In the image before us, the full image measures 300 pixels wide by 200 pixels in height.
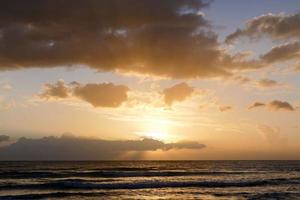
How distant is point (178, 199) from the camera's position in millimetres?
36781

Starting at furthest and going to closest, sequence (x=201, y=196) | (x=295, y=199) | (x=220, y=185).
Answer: (x=220, y=185)
(x=201, y=196)
(x=295, y=199)

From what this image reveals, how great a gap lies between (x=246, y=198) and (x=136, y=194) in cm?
1052

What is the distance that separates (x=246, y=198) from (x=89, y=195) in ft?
46.5

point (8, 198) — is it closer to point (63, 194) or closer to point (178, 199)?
point (63, 194)

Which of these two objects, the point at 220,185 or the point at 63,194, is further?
the point at 220,185

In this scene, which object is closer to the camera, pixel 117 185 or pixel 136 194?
pixel 136 194

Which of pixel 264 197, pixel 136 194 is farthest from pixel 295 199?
pixel 136 194

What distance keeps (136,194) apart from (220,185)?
555 inches

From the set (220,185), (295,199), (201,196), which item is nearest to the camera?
(295,199)

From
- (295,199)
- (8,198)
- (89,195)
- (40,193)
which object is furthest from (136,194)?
(295,199)

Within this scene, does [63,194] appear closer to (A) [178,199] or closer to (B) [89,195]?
(B) [89,195]

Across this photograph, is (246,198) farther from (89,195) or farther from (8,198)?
(8,198)

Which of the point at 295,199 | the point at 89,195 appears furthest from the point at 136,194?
the point at 295,199

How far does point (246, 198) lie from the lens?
36.7 metres
